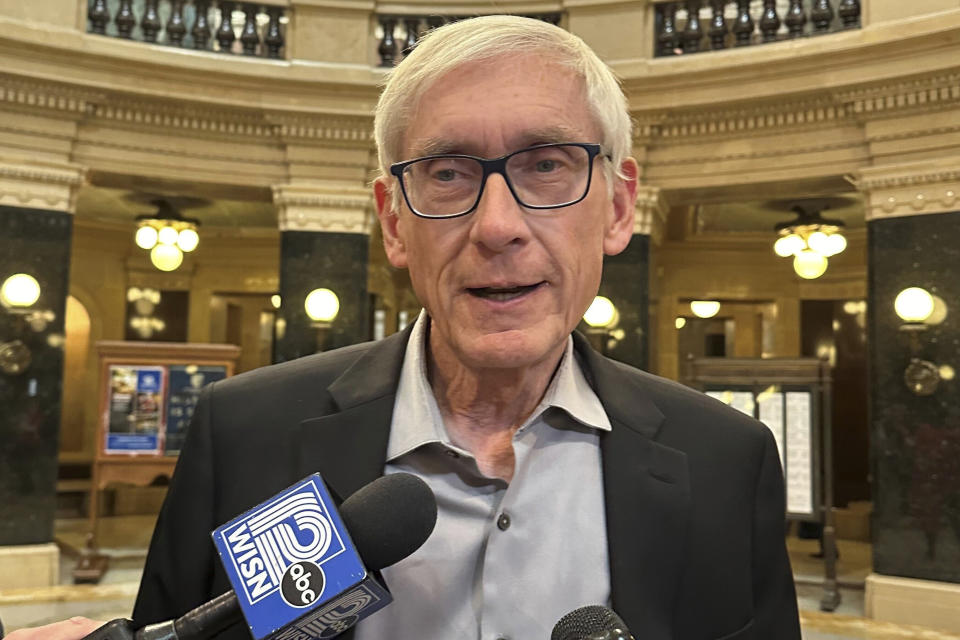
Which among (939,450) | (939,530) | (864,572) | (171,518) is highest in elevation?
(171,518)

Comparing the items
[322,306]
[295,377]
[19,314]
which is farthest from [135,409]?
[295,377]

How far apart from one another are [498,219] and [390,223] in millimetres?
339

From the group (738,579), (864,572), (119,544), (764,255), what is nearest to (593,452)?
(738,579)

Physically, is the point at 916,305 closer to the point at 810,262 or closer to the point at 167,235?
the point at 810,262

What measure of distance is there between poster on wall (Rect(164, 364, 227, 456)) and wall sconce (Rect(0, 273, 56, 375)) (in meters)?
1.27

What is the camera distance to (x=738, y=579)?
4.85 feet

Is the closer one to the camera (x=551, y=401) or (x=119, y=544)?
(x=551, y=401)

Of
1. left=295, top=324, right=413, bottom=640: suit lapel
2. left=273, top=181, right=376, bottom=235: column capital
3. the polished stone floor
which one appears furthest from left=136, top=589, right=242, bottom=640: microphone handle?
left=273, top=181, right=376, bottom=235: column capital

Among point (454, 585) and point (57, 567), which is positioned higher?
point (454, 585)

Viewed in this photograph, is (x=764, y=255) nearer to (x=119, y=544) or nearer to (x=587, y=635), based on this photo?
(x=119, y=544)

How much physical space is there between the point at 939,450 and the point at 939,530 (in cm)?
62

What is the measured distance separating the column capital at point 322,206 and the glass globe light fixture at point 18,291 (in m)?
2.23

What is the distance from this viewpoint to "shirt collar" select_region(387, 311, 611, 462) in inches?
55.9

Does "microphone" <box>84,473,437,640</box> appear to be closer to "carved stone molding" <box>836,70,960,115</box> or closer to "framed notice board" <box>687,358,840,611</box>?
"framed notice board" <box>687,358,840,611</box>
